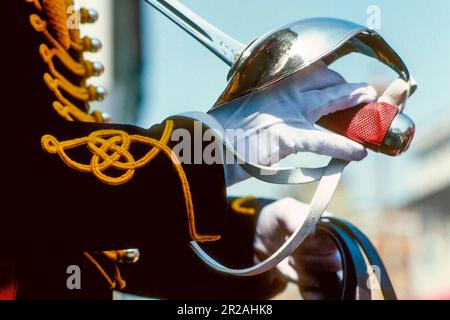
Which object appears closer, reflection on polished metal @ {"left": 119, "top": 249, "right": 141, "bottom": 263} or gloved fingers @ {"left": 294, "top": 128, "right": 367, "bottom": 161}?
gloved fingers @ {"left": 294, "top": 128, "right": 367, "bottom": 161}

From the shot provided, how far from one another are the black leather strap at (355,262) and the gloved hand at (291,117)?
0.59ft

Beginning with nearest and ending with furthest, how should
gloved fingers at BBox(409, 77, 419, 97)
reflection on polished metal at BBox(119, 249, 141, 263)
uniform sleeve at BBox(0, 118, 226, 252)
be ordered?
1. uniform sleeve at BBox(0, 118, 226, 252)
2. gloved fingers at BBox(409, 77, 419, 97)
3. reflection on polished metal at BBox(119, 249, 141, 263)

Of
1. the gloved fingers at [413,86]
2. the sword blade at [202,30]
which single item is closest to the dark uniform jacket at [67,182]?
the sword blade at [202,30]

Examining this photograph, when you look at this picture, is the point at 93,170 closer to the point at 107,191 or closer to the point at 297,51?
the point at 107,191

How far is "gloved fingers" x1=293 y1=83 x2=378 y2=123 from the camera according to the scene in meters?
0.80

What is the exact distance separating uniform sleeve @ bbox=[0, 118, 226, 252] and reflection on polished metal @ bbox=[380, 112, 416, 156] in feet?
0.60

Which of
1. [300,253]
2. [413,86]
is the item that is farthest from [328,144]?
[300,253]

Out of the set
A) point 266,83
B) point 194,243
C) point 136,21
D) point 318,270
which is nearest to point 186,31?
point 266,83

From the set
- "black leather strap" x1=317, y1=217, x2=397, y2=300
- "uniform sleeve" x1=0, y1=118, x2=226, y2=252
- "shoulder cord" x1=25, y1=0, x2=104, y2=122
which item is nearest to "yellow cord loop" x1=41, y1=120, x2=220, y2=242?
"uniform sleeve" x1=0, y1=118, x2=226, y2=252

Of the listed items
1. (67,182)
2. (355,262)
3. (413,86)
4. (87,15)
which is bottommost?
(355,262)

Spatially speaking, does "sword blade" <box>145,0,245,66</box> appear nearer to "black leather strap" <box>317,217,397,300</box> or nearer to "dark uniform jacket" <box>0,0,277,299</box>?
"dark uniform jacket" <box>0,0,277,299</box>

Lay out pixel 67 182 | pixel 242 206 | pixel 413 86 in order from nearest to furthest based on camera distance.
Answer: pixel 67 182
pixel 413 86
pixel 242 206

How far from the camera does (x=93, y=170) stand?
2.41 ft

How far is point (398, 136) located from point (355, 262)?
0.72 feet
